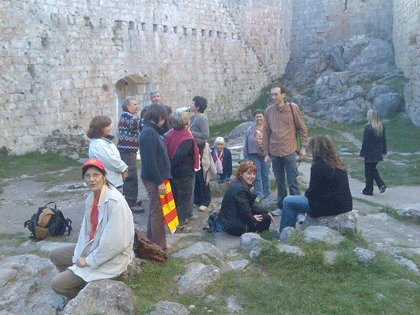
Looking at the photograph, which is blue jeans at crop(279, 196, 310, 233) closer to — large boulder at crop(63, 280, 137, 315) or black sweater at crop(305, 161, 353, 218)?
black sweater at crop(305, 161, 353, 218)

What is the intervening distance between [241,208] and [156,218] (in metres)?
1.01

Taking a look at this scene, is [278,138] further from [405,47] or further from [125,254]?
[405,47]

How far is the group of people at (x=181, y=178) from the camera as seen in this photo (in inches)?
127

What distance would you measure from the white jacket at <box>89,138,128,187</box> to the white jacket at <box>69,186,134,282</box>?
1.59m

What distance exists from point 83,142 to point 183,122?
739 centimetres

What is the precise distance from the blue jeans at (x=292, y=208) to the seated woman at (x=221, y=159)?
2134mm

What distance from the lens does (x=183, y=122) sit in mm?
5047

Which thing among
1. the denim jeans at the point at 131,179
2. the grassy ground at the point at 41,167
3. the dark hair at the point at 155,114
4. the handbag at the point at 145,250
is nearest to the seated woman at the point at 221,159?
the denim jeans at the point at 131,179

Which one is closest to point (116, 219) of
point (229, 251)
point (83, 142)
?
point (229, 251)

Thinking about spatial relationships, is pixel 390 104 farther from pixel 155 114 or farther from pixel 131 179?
pixel 155 114

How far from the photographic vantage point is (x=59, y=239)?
16.1 feet

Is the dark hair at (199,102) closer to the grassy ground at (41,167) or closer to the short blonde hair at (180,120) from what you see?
the short blonde hair at (180,120)

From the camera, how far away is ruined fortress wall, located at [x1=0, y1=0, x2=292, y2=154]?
401 inches

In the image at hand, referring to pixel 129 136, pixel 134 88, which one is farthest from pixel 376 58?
pixel 129 136
